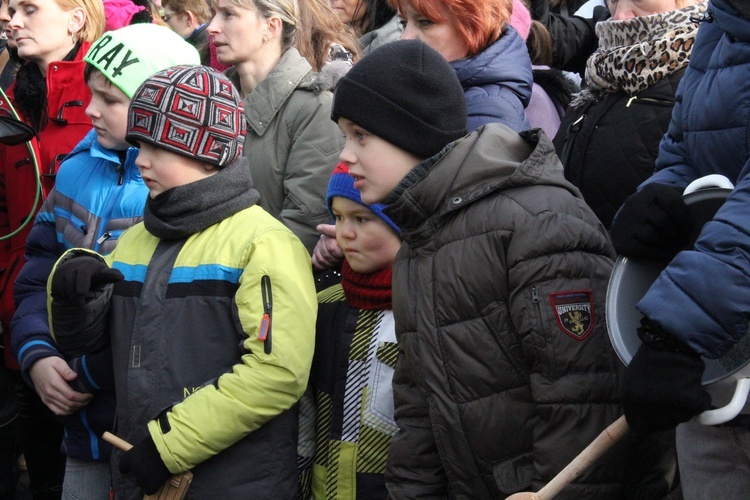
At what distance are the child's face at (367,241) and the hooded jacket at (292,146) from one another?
0.54 m

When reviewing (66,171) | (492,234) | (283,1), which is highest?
(492,234)

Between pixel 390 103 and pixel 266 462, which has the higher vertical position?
pixel 390 103

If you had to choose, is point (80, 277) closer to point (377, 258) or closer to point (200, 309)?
point (200, 309)

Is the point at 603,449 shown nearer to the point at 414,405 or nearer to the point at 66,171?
the point at 414,405

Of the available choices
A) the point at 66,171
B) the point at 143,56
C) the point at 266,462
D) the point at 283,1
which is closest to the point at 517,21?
the point at 283,1

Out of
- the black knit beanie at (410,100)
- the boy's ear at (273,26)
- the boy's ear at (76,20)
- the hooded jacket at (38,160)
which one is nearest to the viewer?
the black knit beanie at (410,100)

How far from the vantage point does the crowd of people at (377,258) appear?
7.80 feet

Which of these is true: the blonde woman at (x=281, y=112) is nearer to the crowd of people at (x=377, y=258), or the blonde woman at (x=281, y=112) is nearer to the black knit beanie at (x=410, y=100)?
the crowd of people at (x=377, y=258)

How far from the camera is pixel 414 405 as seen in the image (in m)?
2.76

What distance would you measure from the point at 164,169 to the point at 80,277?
43 cm

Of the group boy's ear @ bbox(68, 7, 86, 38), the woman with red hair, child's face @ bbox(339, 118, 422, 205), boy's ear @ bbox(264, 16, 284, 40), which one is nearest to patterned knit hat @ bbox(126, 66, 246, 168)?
child's face @ bbox(339, 118, 422, 205)

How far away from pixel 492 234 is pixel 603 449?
0.57 m

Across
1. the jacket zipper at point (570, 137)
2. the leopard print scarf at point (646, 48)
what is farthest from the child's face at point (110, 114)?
the leopard print scarf at point (646, 48)

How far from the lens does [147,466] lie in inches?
122
